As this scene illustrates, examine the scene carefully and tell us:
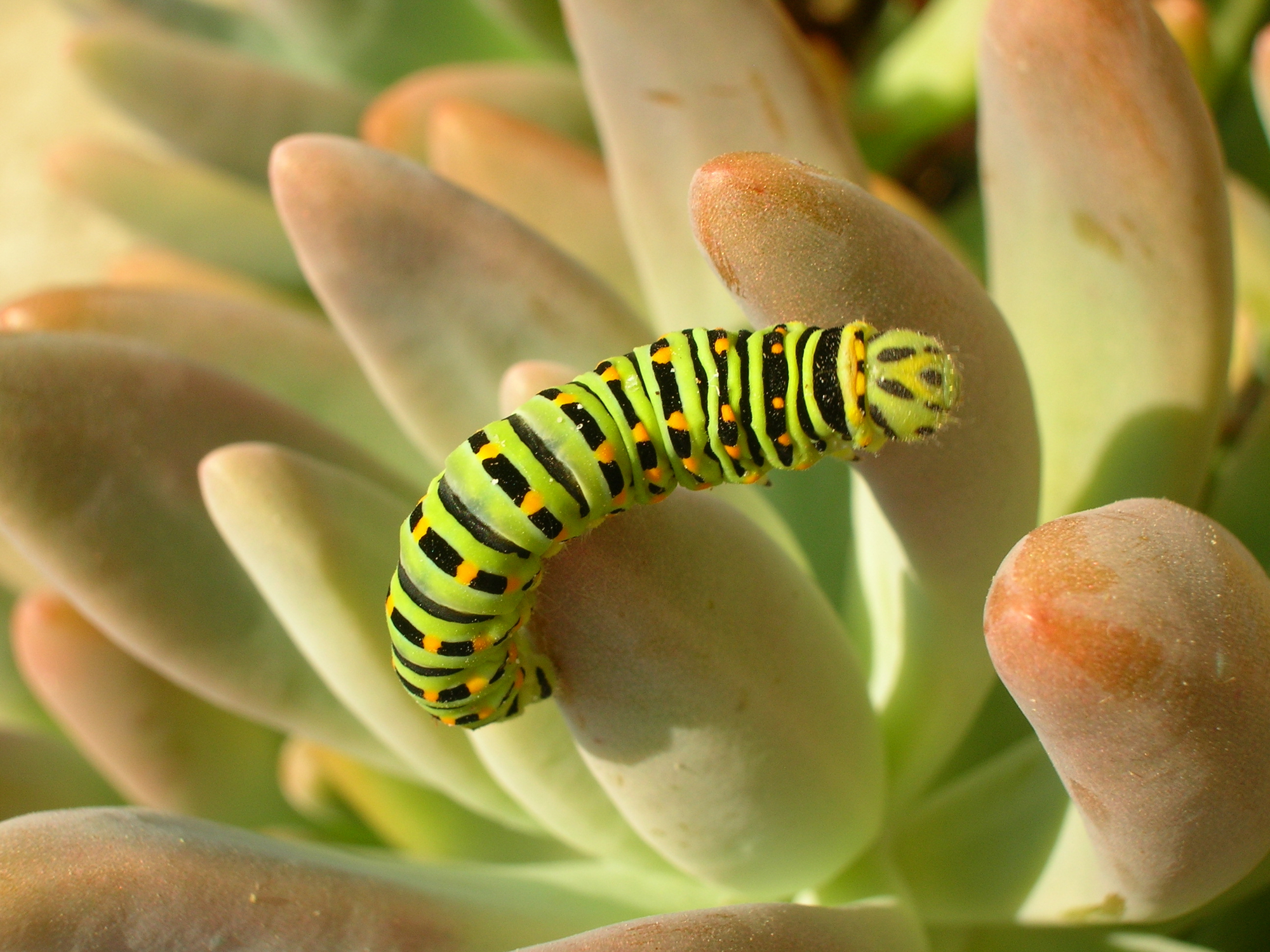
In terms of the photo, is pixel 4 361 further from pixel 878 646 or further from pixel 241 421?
pixel 878 646

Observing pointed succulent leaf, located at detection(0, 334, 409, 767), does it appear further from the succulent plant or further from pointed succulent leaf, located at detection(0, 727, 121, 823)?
pointed succulent leaf, located at detection(0, 727, 121, 823)

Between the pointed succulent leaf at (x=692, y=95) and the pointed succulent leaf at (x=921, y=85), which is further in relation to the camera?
the pointed succulent leaf at (x=921, y=85)

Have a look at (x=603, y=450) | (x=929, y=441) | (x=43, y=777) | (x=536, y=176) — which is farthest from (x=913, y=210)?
(x=43, y=777)

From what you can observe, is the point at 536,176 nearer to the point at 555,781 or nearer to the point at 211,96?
the point at 211,96

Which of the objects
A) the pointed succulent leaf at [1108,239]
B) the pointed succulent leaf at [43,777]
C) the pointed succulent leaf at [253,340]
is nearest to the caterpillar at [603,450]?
the pointed succulent leaf at [1108,239]

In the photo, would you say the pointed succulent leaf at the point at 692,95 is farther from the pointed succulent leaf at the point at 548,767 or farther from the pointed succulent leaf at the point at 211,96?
the pointed succulent leaf at the point at 211,96

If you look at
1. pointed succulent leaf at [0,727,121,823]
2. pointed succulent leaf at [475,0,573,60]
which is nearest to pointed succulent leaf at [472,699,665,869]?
pointed succulent leaf at [0,727,121,823]

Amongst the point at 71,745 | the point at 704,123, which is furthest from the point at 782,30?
the point at 71,745
